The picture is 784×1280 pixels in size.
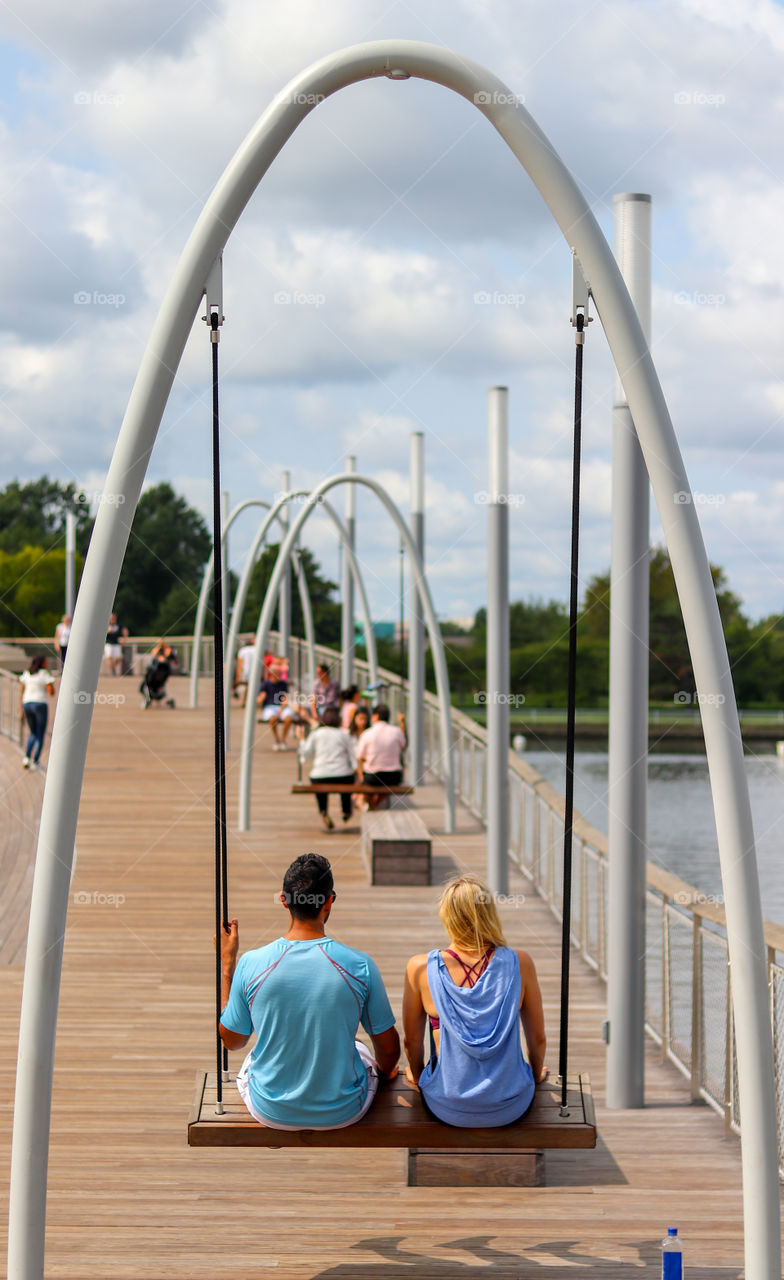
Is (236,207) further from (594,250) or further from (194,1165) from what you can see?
(194,1165)

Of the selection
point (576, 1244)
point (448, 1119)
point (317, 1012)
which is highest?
point (317, 1012)

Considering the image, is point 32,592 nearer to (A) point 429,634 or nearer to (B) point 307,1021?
(A) point 429,634

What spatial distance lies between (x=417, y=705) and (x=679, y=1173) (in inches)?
490

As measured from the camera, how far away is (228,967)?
4.59m

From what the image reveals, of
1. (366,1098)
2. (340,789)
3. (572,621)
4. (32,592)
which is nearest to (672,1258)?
(366,1098)

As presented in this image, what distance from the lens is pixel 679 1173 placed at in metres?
5.47

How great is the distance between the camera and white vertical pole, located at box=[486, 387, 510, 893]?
1042cm

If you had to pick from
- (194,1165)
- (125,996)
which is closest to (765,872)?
(125,996)

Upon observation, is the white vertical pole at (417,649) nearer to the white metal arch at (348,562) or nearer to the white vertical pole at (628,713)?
the white metal arch at (348,562)

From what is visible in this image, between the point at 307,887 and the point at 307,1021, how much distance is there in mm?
396

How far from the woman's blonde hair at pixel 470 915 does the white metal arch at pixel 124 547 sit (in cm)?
70

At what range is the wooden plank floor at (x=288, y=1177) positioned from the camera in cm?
470

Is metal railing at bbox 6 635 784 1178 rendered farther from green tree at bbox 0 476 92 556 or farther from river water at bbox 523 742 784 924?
green tree at bbox 0 476 92 556

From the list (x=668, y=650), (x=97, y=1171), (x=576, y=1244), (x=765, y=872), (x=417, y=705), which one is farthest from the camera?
(x=668, y=650)
